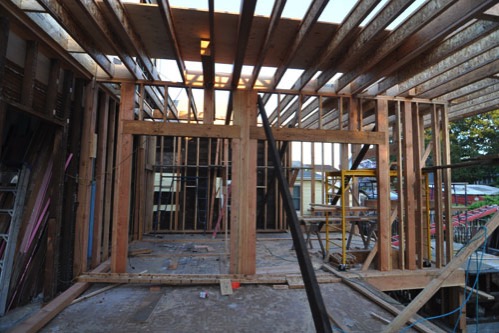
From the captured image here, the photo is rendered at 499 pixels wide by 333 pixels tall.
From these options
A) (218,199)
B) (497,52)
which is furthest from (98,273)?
(497,52)

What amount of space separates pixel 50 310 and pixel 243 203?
8.94 feet

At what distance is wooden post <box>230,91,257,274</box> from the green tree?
19.1 metres

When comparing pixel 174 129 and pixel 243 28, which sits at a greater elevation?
pixel 243 28

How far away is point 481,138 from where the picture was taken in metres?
18.6

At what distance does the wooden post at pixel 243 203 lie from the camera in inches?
177

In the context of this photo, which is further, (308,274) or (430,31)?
(430,31)

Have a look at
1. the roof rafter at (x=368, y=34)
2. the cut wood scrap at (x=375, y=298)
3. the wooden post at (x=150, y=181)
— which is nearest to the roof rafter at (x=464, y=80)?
the roof rafter at (x=368, y=34)

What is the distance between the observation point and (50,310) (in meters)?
3.11

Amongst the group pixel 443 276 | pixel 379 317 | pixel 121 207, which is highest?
pixel 121 207

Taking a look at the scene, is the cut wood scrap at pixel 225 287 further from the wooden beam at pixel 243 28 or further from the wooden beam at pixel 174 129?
the wooden beam at pixel 243 28

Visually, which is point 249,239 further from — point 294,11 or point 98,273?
point 294,11

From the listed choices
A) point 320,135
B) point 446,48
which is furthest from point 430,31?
point 320,135

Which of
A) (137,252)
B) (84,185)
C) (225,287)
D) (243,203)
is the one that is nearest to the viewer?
(225,287)

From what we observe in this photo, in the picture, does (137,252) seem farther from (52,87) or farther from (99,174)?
(52,87)
